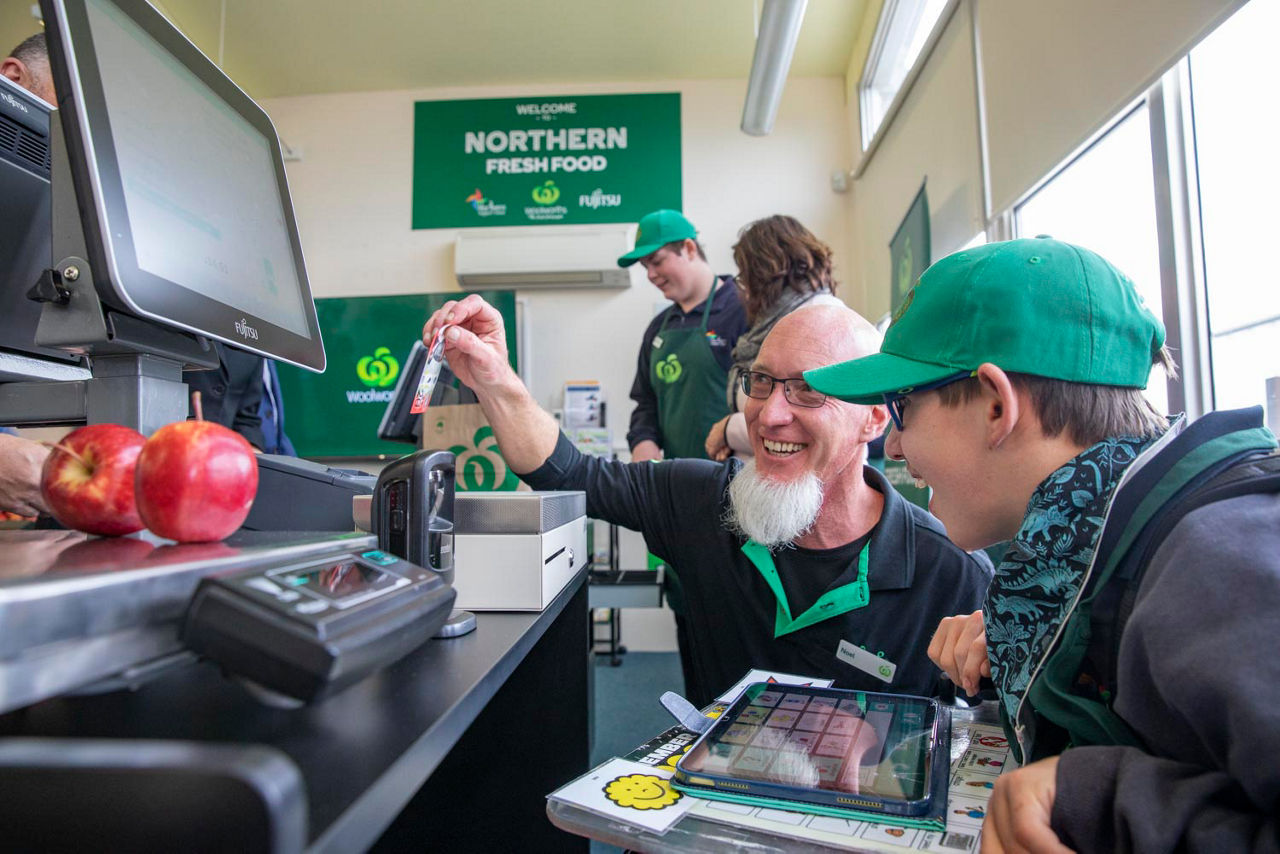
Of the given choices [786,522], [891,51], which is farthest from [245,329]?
[891,51]

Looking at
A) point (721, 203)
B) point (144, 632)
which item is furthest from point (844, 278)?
point (144, 632)

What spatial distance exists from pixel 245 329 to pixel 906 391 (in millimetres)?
749

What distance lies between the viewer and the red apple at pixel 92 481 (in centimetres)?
51

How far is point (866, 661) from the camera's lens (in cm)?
115

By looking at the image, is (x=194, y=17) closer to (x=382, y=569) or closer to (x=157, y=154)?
(x=157, y=154)

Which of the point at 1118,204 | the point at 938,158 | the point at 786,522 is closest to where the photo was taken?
the point at 786,522

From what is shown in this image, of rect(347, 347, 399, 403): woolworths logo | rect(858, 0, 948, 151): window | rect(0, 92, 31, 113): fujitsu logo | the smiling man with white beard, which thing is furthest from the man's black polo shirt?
rect(347, 347, 399, 403): woolworths logo

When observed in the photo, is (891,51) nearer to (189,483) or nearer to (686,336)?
(686,336)

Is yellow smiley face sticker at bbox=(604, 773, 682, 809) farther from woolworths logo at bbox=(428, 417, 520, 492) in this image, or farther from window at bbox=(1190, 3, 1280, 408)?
woolworths logo at bbox=(428, 417, 520, 492)

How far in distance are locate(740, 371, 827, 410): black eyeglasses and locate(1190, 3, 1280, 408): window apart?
2.80ft

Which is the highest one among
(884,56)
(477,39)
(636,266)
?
(477,39)

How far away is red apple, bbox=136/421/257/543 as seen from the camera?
0.48m

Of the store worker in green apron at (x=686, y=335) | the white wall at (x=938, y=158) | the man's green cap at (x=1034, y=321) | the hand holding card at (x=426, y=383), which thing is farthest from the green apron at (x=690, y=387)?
the man's green cap at (x=1034, y=321)

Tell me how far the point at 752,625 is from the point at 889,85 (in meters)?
3.62
